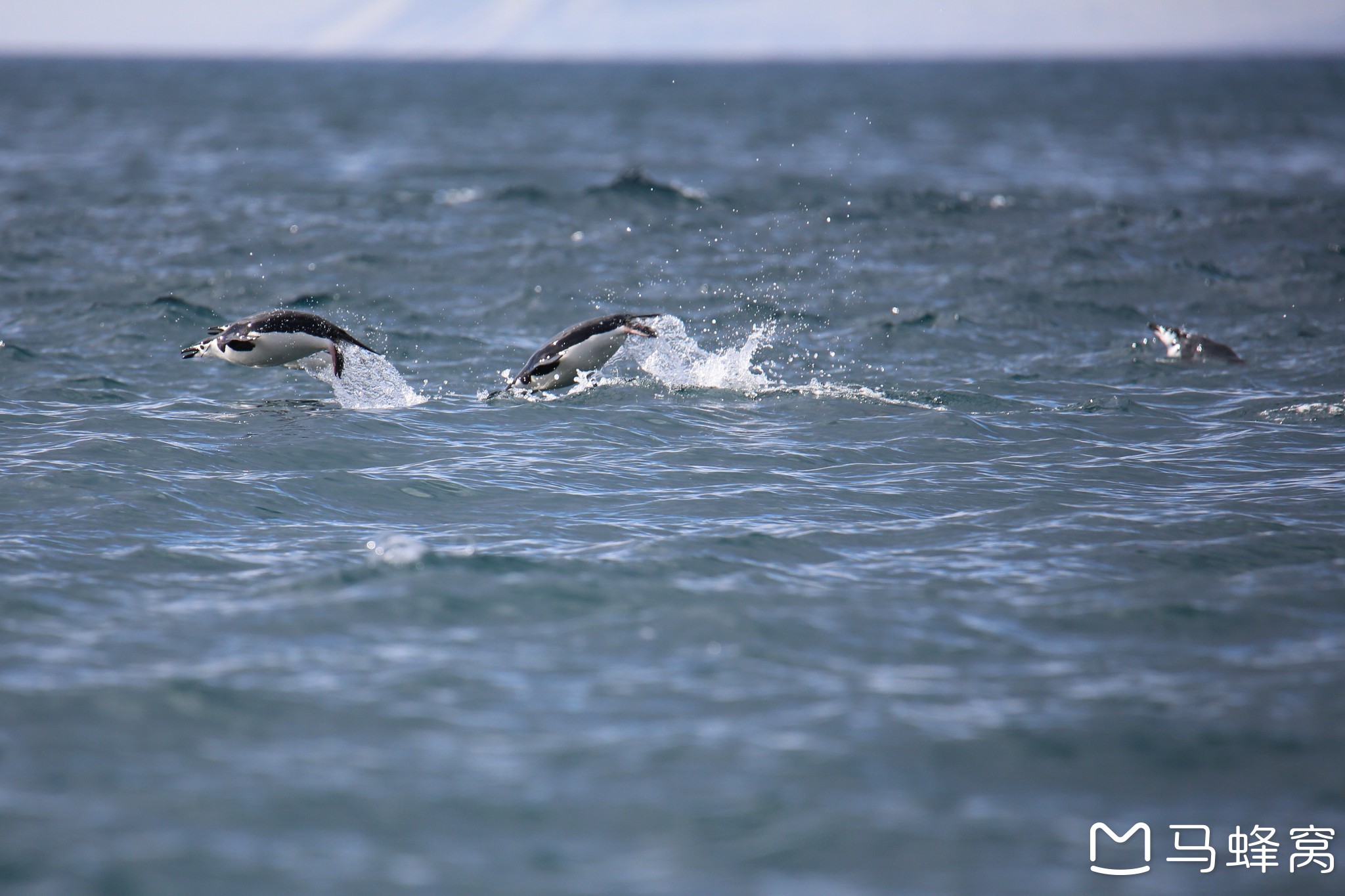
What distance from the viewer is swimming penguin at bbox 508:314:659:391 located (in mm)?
12953

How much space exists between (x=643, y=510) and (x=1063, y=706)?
4.06m

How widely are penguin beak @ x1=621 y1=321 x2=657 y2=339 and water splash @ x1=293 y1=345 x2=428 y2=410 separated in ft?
7.84

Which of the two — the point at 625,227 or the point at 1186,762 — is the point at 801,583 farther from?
the point at 625,227

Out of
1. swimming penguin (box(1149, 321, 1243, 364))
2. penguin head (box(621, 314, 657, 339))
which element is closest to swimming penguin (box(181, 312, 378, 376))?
penguin head (box(621, 314, 657, 339))

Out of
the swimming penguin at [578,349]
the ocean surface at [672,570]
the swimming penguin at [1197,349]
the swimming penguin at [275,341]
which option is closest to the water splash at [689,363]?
the ocean surface at [672,570]

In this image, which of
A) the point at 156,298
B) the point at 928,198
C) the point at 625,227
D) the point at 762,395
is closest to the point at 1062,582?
the point at 762,395

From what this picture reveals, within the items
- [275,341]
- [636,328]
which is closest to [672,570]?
[636,328]

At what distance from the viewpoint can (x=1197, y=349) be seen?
15.1 metres

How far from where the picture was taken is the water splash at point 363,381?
1305 cm

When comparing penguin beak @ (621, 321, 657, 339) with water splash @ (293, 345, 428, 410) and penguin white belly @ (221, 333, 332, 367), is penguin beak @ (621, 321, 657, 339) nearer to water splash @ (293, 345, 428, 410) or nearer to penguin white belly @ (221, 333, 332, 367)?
water splash @ (293, 345, 428, 410)

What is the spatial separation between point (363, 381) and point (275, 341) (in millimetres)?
1164

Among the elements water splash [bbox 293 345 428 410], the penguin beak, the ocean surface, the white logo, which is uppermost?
the penguin beak

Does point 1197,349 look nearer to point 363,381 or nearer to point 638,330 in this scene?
point 638,330

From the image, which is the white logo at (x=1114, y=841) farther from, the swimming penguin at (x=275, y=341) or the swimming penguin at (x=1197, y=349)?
the swimming penguin at (x=1197, y=349)
